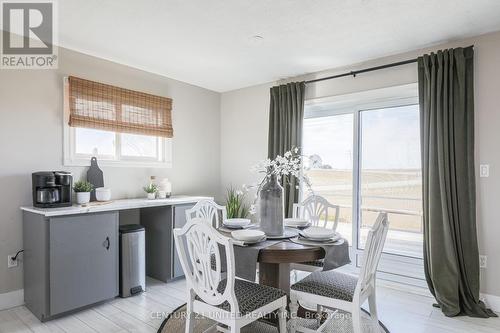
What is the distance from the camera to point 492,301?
2.80 m

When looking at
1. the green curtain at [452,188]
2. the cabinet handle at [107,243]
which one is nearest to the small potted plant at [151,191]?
the cabinet handle at [107,243]

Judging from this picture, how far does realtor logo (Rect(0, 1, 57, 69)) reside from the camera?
247cm

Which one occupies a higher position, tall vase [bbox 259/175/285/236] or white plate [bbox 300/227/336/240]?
tall vase [bbox 259/175/285/236]

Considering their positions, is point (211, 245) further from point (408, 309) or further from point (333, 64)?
point (333, 64)

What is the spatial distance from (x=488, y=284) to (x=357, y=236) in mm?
1277

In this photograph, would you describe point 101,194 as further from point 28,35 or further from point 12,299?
point 28,35

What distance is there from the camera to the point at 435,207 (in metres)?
2.92

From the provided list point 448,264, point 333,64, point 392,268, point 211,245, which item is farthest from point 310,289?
point 333,64

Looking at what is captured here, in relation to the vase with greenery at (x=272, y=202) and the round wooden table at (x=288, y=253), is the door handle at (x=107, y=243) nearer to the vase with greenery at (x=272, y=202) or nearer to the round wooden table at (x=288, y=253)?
the vase with greenery at (x=272, y=202)

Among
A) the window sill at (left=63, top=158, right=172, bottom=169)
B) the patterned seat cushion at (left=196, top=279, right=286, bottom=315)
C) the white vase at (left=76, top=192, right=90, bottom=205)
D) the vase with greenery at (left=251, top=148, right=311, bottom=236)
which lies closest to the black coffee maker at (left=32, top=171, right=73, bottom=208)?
the white vase at (left=76, top=192, right=90, bottom=205)

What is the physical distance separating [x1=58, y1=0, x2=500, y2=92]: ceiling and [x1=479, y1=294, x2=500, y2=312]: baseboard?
90.7 inches

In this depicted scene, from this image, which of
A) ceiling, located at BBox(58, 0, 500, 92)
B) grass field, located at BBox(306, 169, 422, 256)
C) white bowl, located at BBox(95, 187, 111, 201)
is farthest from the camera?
grass field, located at BBox(306, 169, 422, 256)

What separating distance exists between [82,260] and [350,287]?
2190 mm

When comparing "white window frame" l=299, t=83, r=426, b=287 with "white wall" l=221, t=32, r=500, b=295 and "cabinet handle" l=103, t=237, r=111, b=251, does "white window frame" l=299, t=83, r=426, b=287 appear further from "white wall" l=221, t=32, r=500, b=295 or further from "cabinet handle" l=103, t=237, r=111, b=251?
"cabinet handle" l=103, t=237, r=111, b=251
